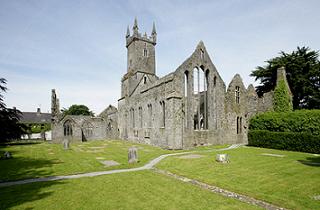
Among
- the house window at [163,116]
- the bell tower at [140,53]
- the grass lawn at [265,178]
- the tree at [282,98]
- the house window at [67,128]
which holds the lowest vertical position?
the grass lawn at [265,178]

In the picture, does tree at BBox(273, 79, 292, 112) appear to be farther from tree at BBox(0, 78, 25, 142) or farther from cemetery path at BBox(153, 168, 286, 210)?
tree at BBox(0, 78, 25, 142)

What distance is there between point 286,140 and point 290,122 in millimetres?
1994

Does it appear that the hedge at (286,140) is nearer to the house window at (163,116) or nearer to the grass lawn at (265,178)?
the grass lawn at (265,178)

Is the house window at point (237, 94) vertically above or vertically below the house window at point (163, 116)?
above

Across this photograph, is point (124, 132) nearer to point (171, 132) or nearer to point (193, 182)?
point (171, 132)

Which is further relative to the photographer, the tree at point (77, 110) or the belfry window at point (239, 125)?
the tree at point (77, 110)

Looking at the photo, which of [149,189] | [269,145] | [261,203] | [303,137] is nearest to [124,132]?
[269,145]

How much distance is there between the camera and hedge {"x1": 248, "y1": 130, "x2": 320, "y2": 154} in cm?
1930

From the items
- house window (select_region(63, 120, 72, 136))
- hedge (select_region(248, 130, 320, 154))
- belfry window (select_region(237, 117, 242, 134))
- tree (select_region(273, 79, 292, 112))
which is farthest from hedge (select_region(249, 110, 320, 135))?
house window (select_region(63, 120, 72, 136))

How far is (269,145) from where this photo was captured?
75.8 ft

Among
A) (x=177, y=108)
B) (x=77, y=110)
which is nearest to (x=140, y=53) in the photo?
(x=177, y=108)

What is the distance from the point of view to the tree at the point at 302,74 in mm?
33906

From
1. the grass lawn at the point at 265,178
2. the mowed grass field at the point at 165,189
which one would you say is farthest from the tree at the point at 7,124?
the grass lawn at the point at 265,178

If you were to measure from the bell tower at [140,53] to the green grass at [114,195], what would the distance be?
1283 inches
